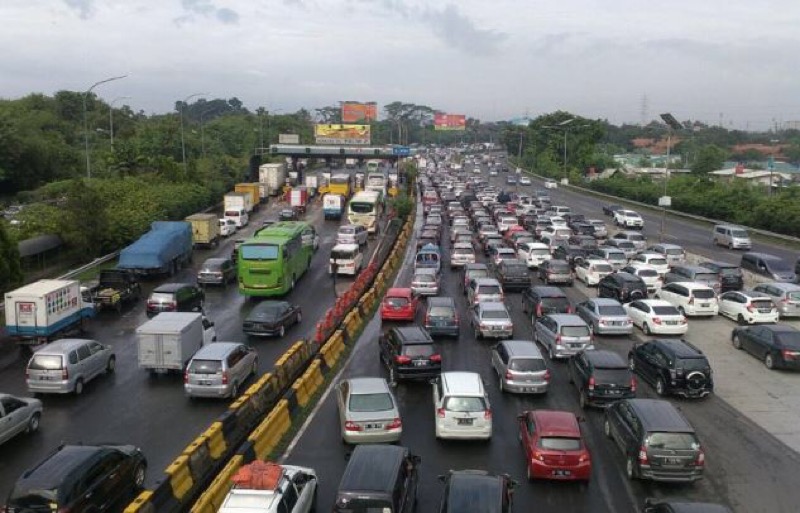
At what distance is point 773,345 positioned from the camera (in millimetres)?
25297

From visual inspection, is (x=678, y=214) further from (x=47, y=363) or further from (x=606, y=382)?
A: (x=47, y=363)

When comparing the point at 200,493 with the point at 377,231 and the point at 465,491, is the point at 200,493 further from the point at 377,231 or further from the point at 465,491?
the point at 377,231

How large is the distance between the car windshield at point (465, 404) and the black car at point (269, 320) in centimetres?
1263

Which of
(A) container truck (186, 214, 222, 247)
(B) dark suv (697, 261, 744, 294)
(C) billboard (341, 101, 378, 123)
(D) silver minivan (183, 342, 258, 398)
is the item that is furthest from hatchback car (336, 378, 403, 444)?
(C) billboard (341, 101, 378, 123)

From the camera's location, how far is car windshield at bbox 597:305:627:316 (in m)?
29.3

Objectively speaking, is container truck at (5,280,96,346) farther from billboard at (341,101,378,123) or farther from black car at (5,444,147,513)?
billboard at (341,101,378,123)

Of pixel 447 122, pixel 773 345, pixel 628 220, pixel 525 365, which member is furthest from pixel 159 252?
pixel 447 122

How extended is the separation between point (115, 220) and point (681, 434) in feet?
132

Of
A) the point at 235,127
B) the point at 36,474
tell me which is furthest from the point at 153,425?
the point at 235,127

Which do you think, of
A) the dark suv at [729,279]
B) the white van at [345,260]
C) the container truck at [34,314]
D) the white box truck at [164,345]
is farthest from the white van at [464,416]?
the white van at [345,260]

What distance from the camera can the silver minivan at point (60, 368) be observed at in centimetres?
2166

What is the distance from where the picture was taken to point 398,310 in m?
31.3

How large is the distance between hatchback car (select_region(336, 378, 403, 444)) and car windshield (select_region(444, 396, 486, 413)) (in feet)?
4.17

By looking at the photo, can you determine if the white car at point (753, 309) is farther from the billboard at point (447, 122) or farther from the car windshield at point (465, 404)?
the billboard at point (447, 122)
